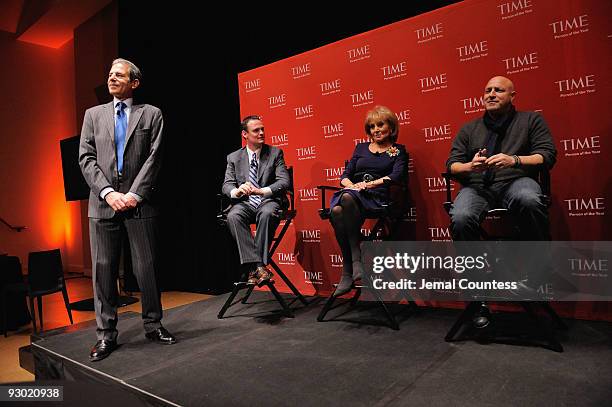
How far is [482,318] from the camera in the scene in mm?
2182

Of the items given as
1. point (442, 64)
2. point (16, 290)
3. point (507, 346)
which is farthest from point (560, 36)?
point (16, 290)

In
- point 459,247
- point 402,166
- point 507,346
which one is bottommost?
point 507,346

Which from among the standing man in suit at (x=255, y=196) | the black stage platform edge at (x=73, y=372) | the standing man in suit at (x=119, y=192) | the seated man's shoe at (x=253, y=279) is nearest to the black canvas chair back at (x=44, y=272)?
the black stage platform edge at (x=73, y=372)

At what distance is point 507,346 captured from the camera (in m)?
2.09

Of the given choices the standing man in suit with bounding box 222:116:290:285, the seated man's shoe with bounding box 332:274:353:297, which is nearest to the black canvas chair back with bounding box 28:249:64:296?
the standing man in suit with bounding box 222:116:290:285

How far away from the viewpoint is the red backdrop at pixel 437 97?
2.57 metres

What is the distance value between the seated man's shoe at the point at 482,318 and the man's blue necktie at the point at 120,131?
2175 millimetres

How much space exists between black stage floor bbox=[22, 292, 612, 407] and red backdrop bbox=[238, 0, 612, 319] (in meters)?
0.84

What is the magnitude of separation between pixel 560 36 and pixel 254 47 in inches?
113

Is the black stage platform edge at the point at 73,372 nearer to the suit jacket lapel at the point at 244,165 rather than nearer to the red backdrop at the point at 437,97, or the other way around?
the suit jacket lapel at the point at 244,165

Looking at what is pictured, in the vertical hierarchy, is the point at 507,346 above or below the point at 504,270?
below

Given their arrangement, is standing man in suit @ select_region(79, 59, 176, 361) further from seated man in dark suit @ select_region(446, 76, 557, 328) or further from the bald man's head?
the bald man's head

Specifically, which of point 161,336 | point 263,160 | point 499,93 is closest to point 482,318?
point 499,93

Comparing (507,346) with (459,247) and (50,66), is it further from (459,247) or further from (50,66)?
(50,66)
